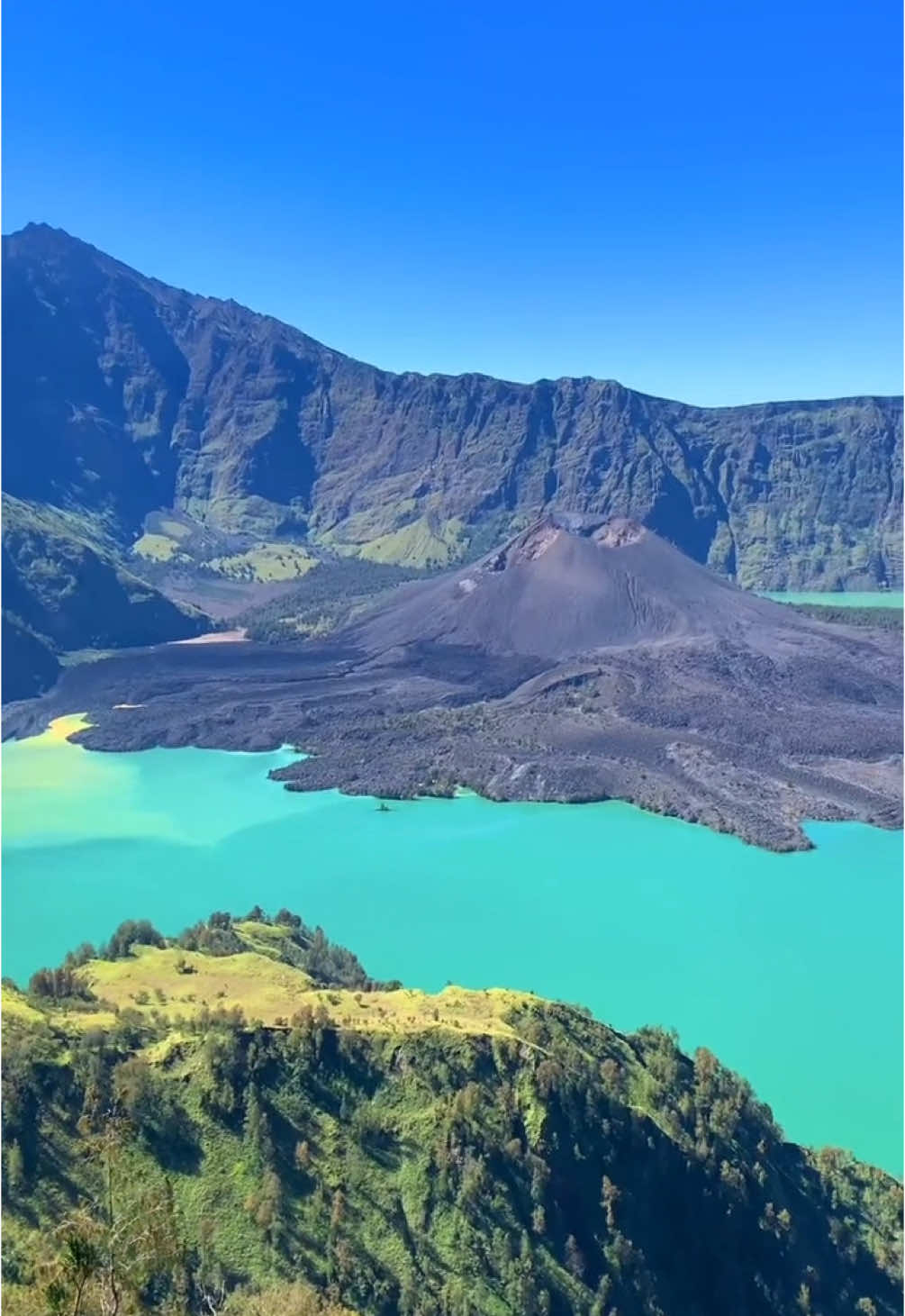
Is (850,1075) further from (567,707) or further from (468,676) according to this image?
(468,676)

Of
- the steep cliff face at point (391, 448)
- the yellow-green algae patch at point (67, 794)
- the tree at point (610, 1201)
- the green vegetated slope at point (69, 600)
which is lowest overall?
the yellow-green algae patch at point (67, 794)

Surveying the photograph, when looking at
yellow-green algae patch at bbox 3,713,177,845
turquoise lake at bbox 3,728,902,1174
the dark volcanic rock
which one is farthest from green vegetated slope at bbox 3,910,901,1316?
the dark volcanic rock

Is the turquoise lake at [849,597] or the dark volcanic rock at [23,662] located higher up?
the turquoise lake at [849,597]

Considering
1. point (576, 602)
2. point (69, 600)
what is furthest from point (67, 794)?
point (69, 600)

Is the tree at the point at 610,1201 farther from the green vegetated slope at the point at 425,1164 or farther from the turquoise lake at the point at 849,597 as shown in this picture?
the turquoise lake at the point at 849,597

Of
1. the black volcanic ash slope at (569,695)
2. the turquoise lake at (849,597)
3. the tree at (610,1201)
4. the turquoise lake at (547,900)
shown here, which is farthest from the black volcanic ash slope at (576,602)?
the tree at (610,1201)

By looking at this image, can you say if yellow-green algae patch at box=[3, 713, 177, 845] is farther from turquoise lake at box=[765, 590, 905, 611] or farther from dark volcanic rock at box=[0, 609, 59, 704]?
turquoise lake at box=[765, 590, 905, 611]
